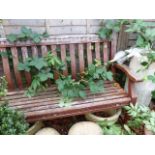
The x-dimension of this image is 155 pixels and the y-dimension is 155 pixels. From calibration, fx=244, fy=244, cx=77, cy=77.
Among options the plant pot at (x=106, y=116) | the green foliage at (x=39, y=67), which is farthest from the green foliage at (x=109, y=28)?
the plant pot at (x=106, y=116)

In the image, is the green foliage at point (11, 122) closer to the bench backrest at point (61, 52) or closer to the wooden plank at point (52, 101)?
the wooden plank at point (52, 101)

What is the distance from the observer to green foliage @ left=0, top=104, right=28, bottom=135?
2.04 m

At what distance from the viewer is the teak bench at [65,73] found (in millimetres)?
2578

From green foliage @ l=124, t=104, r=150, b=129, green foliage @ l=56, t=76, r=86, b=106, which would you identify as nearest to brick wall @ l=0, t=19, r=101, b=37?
green foliage @ l=56, t=76, r=86, b=106

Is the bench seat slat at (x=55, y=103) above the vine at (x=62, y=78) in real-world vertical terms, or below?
below

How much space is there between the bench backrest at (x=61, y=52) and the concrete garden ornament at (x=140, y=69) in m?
0.22

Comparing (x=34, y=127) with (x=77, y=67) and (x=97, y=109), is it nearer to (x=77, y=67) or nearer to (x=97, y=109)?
(x=97, y=109)

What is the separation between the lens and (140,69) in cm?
282

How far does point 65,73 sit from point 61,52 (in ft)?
0.87

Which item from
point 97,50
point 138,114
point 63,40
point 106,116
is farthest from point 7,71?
point 138,114

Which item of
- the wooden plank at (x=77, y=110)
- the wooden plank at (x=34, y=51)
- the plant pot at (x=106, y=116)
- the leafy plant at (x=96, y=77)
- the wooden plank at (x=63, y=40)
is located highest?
the wooden plank at (x=63, y=40)

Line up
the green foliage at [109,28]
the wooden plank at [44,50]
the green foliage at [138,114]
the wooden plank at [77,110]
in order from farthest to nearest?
the green foliage at [109,28], the wooden plank at [44,50], the wooden plank at [77,110], the green foliage at [138,114]

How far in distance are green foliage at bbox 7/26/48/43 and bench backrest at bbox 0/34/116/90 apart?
56 mm
